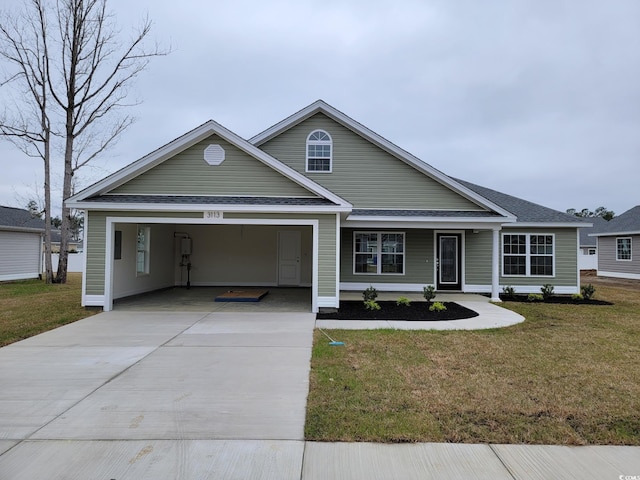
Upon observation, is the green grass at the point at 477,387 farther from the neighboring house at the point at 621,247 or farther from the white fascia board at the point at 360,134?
the neighboring house at the point at 621,247

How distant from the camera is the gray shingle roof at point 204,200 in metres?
9.67

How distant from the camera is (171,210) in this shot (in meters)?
9.64

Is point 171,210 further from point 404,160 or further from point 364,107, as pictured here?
point 364,107

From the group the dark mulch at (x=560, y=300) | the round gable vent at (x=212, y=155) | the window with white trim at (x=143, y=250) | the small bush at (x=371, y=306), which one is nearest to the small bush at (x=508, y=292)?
the dark mulch at (x=560, y=300)

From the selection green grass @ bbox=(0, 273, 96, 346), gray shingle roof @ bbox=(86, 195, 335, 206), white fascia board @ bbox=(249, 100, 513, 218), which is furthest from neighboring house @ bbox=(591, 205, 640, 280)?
green grass @ bbox=(0, 273, 96, 346)

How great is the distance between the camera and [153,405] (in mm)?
4047

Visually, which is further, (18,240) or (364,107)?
(364,107)

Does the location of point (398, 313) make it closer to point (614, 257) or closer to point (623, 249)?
point (623, 249)

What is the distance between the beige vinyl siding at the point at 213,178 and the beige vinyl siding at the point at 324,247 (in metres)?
0.63

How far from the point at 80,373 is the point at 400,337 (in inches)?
205

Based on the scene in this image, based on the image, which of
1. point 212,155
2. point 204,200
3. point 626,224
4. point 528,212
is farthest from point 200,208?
point 626,224

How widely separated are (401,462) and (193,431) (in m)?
1.84

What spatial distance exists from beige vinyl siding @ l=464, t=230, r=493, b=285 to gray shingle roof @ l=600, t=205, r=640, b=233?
46.0ft

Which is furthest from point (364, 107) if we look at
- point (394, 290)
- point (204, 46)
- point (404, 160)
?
point (394, 290)
